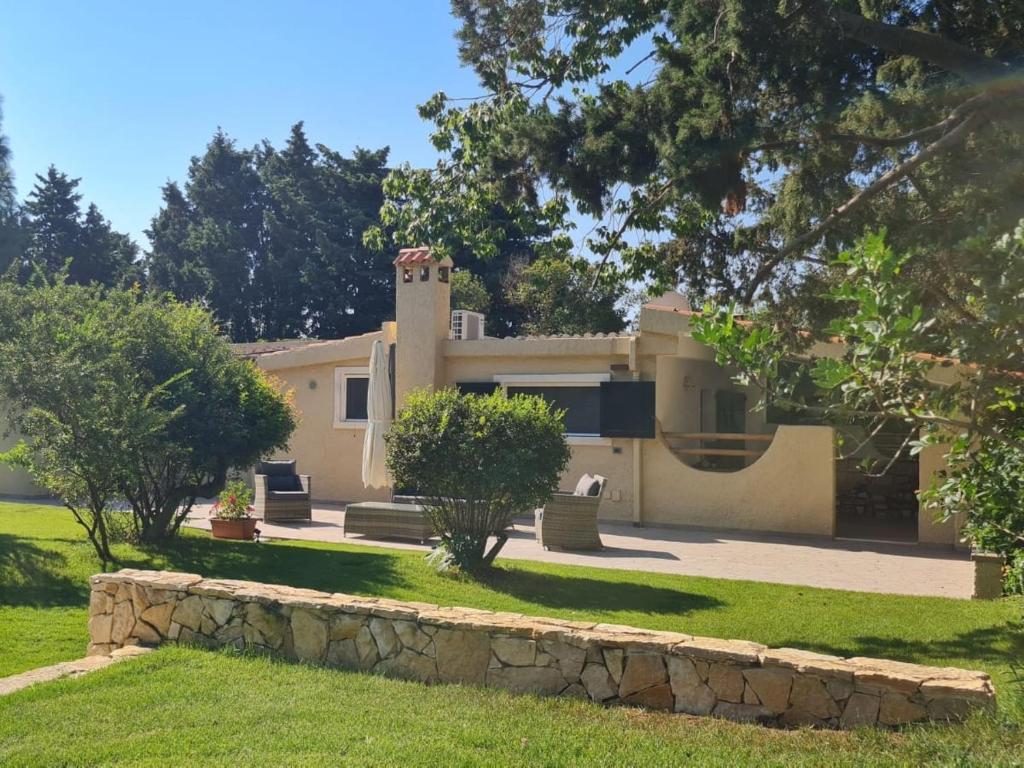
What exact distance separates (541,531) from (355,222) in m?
27.9

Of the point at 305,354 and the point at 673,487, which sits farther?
the point at 305,354

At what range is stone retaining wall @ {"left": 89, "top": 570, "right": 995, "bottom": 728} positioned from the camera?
5.14 meters

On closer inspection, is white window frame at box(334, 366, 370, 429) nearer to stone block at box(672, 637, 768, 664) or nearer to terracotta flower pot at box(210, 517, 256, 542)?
terracotta flower pot at box(210, 517, 256, 542)

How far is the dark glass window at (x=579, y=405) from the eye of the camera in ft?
55.1

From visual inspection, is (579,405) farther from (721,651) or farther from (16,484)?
(16,484)

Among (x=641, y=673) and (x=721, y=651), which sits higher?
(x=721, y=651)

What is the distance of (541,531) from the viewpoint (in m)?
13.1

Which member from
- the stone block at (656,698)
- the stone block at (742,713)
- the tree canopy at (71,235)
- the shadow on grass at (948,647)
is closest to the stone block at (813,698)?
the stone block at (742,713)

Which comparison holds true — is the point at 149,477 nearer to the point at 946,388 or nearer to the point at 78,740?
the point at 78,740

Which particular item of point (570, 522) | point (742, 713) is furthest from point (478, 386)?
point (742, 713)

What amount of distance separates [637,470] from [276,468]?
21.2ft

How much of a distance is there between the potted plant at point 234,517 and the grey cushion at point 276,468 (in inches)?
139

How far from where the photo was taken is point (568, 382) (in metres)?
16.9

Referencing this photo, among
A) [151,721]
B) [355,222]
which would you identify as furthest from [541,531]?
[355,222]
